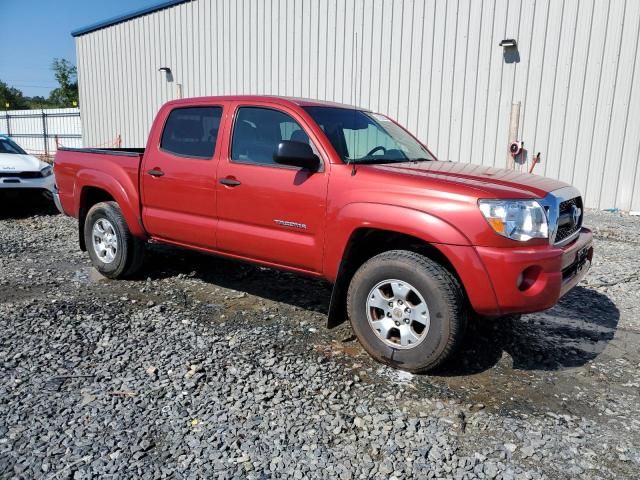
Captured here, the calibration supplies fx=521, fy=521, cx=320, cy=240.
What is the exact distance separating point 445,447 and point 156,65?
15.8m

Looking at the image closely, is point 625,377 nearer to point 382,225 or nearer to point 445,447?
point 445,447

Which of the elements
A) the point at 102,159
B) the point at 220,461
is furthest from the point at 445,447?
the point at 102,159

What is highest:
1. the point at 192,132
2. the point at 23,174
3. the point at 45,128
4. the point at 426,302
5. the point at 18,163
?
the point at 192,132

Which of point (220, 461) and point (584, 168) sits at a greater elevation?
point (584, 168)

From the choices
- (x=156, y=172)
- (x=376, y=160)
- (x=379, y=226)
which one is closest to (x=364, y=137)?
(x=376, y=160)

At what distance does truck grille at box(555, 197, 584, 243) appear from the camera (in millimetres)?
3484

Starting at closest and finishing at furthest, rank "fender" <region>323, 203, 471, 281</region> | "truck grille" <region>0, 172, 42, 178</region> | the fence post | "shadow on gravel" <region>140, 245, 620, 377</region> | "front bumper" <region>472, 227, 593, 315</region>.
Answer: "front bumper" <region>472, 227, 593, 315</region> < "fender" <region>323, 203, 471, 281</region> < "shadow on gravel" <region>140, 245, 620, 377</region> < "truck grille" <region>0, 172, 42, 178</region> < the fence post

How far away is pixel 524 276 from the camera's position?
3152mm

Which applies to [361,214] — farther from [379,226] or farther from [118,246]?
[118,246]

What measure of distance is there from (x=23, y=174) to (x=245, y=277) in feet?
18.7

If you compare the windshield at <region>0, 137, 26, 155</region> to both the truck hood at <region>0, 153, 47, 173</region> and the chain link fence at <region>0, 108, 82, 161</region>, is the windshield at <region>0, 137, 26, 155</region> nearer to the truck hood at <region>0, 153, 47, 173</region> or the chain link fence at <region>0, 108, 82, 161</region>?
the truck hood at <region>0, 153, 47, 173</region>

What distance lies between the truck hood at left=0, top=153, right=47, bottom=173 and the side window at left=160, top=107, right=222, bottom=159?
5.52 meters

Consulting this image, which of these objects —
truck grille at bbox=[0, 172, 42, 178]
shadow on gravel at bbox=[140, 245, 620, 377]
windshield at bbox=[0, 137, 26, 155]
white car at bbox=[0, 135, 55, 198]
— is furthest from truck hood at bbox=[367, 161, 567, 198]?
windshield at bbox=[0, 137, 26, 155]

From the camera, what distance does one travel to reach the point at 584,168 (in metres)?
9.52
